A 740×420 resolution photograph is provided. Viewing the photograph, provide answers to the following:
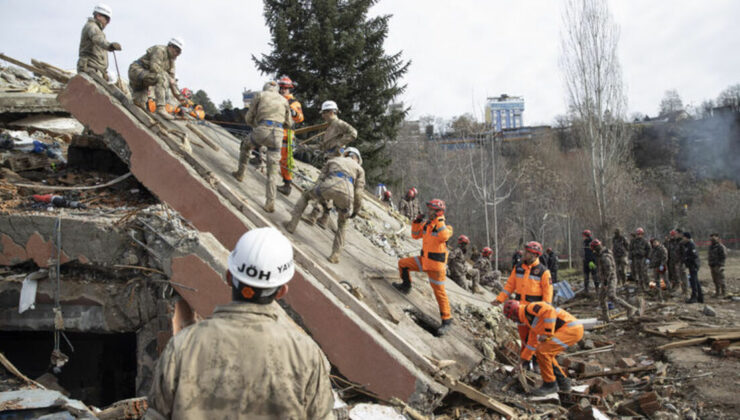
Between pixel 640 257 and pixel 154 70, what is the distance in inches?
536

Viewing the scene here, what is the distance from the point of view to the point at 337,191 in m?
6.54

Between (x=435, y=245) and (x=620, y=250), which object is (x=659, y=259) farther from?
(x=435, y=245)

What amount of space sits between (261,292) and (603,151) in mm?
22135

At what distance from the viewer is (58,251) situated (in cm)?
528

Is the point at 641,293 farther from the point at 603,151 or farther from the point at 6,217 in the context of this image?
the point at 6,217

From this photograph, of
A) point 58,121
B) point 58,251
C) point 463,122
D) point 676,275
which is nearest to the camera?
point 58,251

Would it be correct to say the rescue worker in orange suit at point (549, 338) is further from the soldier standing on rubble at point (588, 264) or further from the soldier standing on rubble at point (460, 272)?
the soldier standing on rubble at point (588, 264)

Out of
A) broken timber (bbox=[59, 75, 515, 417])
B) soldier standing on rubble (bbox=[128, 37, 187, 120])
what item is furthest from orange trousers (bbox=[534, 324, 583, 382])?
soldier standing on rubble (bbox=[128, 37, 187, 120])

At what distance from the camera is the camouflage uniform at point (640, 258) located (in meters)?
14.0

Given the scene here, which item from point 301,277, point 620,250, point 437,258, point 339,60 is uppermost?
point 339,60

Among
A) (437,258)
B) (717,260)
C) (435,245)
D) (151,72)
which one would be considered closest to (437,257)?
(437,258)

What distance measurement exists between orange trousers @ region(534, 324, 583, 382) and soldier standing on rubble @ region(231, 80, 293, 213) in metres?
4.20

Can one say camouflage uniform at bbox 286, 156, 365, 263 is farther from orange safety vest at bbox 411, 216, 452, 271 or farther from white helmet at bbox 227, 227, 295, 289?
white helmet at bbox 227, 227, 295, 289

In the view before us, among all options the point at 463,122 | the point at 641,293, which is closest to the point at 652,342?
the point at 641,293
